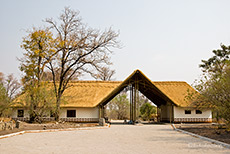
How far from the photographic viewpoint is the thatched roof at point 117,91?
27.1 m

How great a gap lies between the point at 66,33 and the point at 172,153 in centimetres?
2157

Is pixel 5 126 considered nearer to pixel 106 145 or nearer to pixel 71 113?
pixel 106 145

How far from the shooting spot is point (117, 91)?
28.4 m

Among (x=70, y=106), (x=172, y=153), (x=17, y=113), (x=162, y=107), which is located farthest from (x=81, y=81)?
(x=172, y=153)

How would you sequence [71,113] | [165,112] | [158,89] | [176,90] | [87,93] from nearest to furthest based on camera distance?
[158,89] → [71,113] → [87,93] → [176,90] → [165,112]

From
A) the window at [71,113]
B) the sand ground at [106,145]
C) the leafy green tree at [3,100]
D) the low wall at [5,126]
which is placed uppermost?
the leafy green tree at [3,100]

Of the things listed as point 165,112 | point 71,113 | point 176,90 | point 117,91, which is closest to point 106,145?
point 117,91

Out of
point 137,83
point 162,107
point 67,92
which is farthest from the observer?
point 162,107

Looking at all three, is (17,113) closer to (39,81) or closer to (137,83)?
(39,81)

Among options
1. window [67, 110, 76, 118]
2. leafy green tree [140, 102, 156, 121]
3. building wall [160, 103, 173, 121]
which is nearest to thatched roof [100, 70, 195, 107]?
building wall [160, 103, 173, 121]

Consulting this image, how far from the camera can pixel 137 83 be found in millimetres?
27469

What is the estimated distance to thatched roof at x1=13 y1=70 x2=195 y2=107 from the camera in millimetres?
27128

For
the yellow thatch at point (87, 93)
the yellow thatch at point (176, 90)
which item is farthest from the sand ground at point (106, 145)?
the yellow thatch at point (176, 90)

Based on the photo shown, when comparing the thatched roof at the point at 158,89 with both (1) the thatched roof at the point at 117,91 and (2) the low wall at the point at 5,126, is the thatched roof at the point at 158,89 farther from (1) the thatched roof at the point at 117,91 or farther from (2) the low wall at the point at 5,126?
(2) the low wall at the point at 5,126
